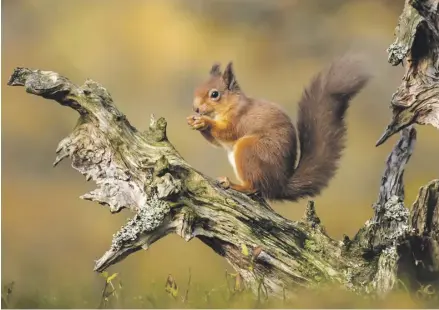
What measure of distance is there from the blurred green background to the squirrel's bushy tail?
3 centimetres

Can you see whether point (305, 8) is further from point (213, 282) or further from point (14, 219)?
point (14, 219)

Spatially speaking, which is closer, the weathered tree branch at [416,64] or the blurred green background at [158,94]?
the weathered tree branch at [416,64]

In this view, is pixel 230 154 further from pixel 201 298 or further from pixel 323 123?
pixel 201 298

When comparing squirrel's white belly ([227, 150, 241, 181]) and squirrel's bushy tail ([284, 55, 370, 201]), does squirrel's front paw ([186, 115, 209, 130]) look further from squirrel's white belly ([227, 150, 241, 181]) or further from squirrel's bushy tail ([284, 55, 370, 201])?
squirrel's bushy tail ([284, 55, 370, 201])

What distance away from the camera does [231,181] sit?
1690mm

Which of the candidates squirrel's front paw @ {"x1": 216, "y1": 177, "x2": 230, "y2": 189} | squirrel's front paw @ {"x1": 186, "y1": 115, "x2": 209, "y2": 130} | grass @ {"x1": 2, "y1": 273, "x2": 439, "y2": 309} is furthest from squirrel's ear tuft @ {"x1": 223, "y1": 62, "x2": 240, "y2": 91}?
grass @ {"x1": 2, "y1": 273, "x2": 439, "y2": 309}

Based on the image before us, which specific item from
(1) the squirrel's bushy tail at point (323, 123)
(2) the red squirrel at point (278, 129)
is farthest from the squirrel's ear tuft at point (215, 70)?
(1) the squirrel's bushy tail at point (323, 123)

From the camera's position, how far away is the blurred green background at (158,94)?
5.76 ft

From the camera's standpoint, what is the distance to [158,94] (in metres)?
1.79

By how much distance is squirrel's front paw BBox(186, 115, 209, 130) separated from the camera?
1.69 metres

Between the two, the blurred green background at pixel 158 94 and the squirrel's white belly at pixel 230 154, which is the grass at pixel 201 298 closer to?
the blurred green background at pixel 158 94

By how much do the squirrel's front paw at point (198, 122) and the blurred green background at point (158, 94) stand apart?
52mm

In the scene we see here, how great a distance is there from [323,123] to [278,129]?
0.14 metres

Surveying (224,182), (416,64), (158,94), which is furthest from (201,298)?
(416,64)
